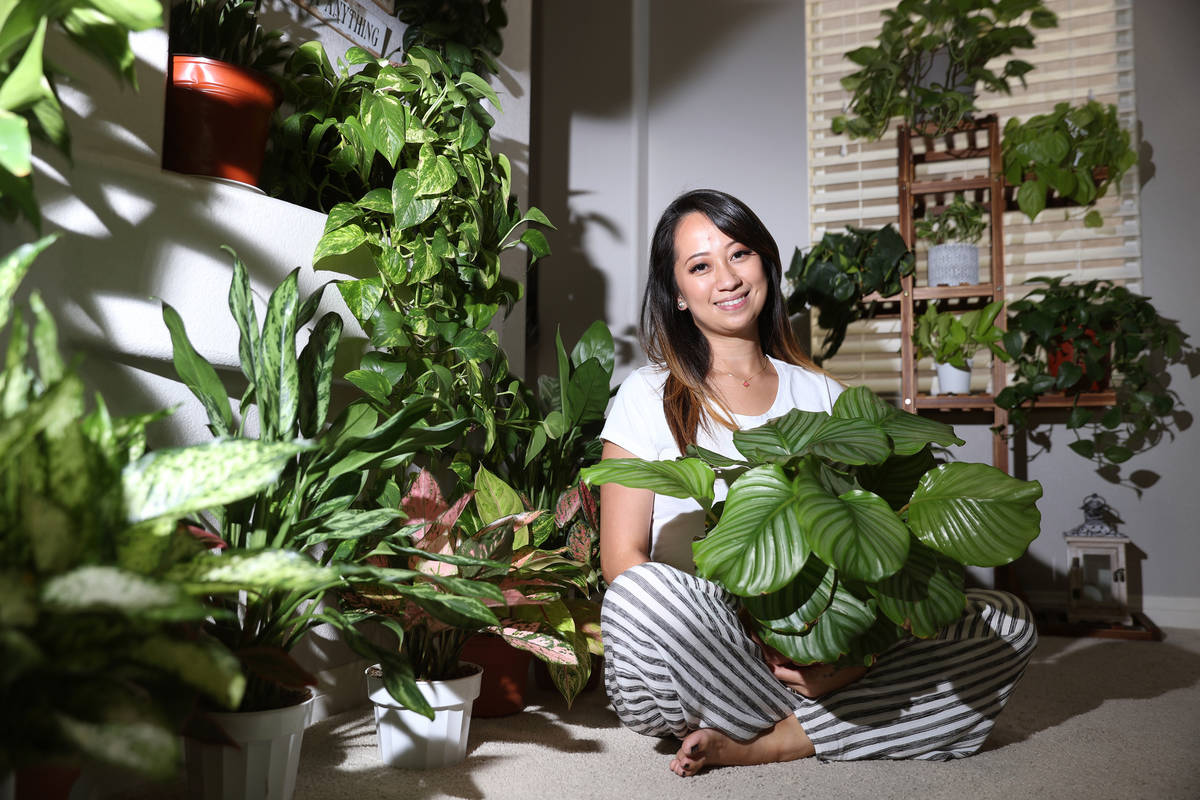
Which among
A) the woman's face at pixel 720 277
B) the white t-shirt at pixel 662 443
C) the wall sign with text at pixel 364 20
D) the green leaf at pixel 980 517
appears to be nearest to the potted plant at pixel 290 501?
the white t-shirt at pixel 662 443

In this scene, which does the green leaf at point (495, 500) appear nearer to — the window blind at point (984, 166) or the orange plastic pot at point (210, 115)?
the orange plastic pot at point (210, 115)

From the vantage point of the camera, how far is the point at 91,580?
0.59 meters

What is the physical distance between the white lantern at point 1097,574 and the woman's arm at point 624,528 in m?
1.82

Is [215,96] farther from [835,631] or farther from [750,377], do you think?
[835,631]

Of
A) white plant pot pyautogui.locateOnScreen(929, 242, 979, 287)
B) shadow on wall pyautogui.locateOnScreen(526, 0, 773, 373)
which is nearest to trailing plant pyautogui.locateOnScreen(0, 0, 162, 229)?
shadow on wall pyautogui.locateOnScreen(526, 0, 773, 373)

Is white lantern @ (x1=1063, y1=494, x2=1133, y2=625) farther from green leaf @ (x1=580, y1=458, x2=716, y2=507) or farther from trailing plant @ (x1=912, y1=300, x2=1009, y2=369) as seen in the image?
green leaf @ (x1=580, y1=458, x2=716, y2=507)

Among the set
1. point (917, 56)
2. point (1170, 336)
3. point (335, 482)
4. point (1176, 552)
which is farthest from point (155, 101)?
point (1176, 552)

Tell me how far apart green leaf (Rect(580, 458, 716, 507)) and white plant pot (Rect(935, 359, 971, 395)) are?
6.03 feet

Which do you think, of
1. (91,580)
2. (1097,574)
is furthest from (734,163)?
(91,580)

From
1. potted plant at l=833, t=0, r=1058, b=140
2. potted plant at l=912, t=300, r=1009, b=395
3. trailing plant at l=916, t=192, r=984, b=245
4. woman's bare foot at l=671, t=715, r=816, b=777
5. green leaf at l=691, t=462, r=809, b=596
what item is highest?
potted plant at l=833, t=0, r=1058, b=140

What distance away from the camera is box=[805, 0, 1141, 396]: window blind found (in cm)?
283

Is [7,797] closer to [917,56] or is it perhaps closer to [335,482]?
[335,482]

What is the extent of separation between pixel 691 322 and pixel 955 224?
4.96 feet

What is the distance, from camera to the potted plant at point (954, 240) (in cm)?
272
